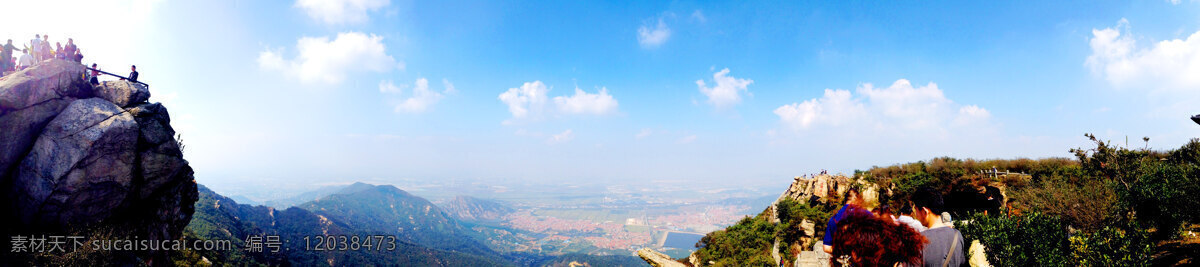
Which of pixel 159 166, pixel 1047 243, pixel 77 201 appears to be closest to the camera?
pixel 1047 243

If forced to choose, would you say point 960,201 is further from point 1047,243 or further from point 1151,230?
point 1047,243

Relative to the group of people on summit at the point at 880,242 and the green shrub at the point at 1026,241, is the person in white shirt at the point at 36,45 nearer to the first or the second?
the group of people on summit at the point at 880,242

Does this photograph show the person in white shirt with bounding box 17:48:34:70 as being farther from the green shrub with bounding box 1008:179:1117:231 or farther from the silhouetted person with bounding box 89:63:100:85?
the green shrub with bounding box 1008:179:1117:231

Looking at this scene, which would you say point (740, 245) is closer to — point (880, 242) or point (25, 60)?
point (880, 242)

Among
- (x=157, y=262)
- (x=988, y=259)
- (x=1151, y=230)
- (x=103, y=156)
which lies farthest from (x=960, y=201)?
(x=157, y=262)

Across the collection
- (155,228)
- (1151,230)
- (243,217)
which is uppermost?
(1151,230)

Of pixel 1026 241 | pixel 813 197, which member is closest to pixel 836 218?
pixel 1026 241

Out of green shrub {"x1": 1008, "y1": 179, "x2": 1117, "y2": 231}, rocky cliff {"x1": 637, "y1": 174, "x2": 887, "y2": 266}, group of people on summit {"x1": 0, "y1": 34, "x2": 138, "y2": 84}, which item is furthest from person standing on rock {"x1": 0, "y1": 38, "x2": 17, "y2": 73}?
green shrub {"x1": 1008, "y1": 179, "x2": 1117, "y2": 231}
